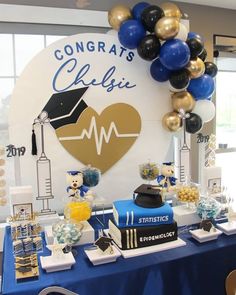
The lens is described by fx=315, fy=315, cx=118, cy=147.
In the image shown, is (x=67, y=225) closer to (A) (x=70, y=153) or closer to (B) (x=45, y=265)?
(B) (x=45, y=265)

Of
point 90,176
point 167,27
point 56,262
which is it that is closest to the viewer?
point 56,262

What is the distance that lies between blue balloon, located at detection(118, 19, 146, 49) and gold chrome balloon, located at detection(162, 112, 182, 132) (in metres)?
0.64

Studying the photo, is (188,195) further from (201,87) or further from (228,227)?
(201,87)

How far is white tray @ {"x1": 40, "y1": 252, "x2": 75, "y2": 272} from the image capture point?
1.53 meters

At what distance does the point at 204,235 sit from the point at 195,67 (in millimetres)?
1195

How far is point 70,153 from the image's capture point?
240cm

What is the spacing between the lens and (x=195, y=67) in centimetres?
230

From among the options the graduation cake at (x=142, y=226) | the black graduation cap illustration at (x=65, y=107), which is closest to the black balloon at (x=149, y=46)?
the black graduation cap illustration at (x=65, y=107)

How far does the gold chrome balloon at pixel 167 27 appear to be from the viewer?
210 cm

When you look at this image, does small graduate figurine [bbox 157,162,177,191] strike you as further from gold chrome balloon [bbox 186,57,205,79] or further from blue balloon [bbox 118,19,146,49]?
blue balloon [bbox 118,19,146,49]

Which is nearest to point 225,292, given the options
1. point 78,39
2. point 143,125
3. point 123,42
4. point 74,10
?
point 143,125

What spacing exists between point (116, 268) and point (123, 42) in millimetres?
1553

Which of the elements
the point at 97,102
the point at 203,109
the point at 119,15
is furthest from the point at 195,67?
the point at 97,102

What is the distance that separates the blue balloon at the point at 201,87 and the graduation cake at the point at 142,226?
41.7 inches
